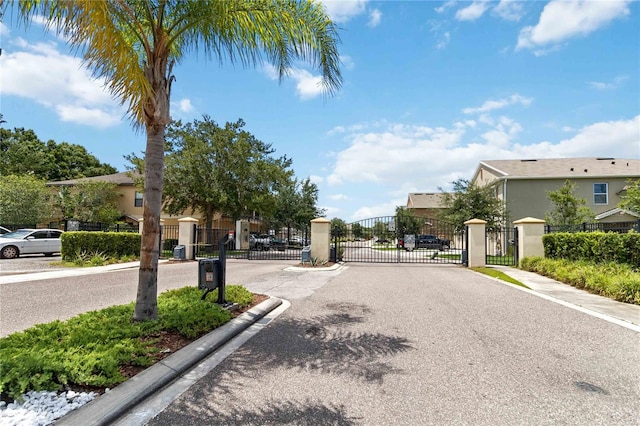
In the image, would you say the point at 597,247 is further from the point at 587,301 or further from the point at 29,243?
the point at 29,243

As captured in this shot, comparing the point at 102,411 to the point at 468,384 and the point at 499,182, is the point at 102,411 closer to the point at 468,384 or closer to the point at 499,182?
the point at 468,384

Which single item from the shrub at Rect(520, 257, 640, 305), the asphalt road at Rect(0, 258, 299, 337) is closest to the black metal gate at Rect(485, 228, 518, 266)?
the shrub at Rect(520, 257, 640, 305)

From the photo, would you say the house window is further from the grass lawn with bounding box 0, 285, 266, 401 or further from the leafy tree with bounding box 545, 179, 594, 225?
the grass lawn with bounding box 0, 285, 266, 401

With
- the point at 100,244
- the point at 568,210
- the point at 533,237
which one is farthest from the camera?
the point at 568,210

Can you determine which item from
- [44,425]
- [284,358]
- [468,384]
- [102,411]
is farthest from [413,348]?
[44,425]

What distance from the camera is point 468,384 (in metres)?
3.87

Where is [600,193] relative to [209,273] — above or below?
above

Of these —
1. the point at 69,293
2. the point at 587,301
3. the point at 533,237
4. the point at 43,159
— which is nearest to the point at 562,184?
the point at 533,237

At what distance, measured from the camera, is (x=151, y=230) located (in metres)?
5.54

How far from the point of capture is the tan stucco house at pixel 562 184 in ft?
85.7

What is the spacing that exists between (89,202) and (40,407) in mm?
34000

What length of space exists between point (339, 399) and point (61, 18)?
218 inches

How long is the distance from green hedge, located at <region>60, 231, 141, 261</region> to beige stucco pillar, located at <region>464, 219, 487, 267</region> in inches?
613

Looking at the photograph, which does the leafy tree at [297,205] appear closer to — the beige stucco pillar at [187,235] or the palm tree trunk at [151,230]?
the beige stucco pillar at [187,235]
